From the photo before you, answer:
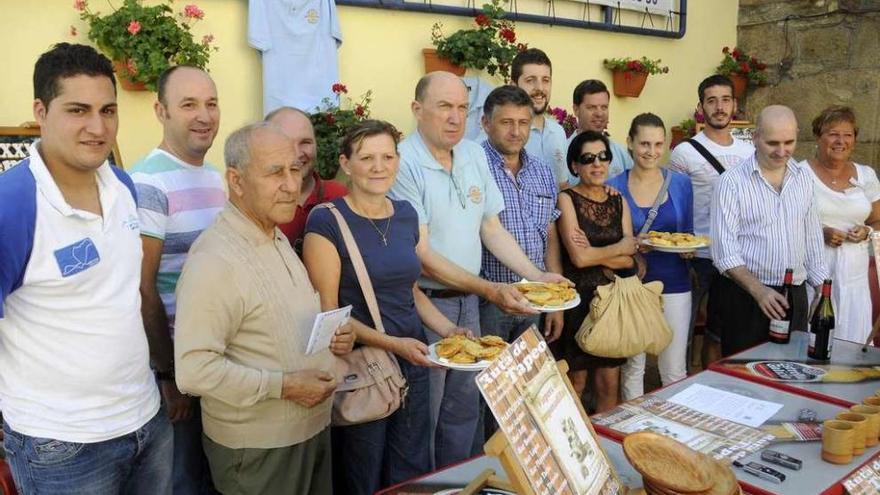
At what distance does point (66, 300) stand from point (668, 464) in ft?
5.08

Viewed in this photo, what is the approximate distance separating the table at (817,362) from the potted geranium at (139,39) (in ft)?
10.1

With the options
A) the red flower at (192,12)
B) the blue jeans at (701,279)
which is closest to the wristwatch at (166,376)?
the red flower at (192,12)

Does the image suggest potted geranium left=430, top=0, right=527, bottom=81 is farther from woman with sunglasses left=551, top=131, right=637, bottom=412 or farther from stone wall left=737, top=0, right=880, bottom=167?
stone wall left=737, top=0, right=880, bottom=167

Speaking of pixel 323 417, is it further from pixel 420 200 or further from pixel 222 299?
pixel 420 200

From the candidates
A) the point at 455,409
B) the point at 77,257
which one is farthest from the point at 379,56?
the point at 77,257

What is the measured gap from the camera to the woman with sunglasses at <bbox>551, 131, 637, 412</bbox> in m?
3.63

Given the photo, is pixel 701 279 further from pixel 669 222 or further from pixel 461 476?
pixel 461 476

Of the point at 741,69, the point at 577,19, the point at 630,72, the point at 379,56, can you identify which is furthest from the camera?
the point at 741,69

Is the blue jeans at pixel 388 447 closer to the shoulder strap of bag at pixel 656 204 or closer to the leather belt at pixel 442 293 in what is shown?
the leather belt at pixel 442 293

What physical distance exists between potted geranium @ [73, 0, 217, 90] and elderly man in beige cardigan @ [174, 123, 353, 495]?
200cm

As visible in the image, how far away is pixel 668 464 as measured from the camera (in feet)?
5.60

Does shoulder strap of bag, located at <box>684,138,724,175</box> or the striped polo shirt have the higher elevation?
shoulder strap of bag, located at <box>684,138,724,175</box>

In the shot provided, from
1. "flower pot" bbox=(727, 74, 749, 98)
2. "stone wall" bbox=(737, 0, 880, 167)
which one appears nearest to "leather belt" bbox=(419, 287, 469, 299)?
"stone wall" bbox=(737, 0, 880, 167)

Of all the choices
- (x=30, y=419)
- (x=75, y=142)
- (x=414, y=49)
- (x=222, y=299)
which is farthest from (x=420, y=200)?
(x=414, y=49)
